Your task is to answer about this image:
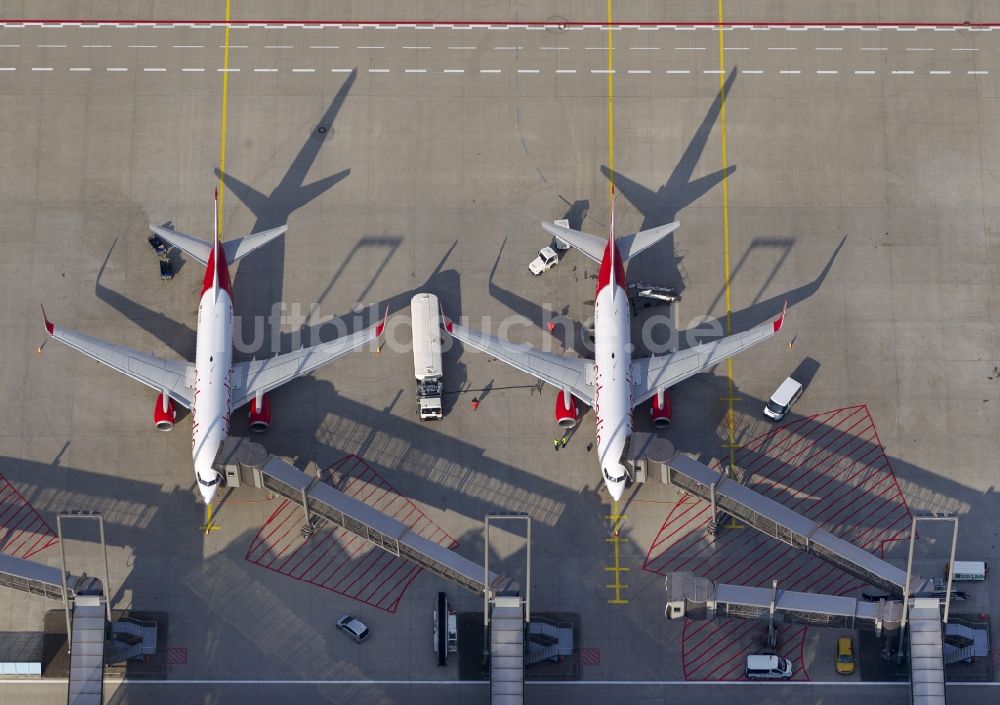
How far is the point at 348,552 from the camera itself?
340 ft

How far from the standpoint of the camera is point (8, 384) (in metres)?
107

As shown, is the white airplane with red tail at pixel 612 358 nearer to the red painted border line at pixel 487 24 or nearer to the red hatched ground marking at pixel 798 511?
the red hatched ground marking at pixel 798 511

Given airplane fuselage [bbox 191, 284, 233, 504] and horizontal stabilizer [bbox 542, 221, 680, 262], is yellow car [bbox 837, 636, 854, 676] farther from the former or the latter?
airplane fuselage [bbox 191, 284, 233, 504]

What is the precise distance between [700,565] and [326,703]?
33.0 metres

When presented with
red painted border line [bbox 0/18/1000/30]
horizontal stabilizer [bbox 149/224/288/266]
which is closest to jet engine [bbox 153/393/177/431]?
horizontal stabilizer [bbox 149/224/288/266]

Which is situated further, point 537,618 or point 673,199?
point 673,199

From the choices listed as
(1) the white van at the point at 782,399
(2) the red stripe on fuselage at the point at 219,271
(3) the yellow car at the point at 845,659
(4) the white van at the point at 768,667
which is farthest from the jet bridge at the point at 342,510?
(3) the yellow car at the point at 845,659

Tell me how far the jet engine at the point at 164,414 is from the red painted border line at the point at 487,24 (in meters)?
36.6

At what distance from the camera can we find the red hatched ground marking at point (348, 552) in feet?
337

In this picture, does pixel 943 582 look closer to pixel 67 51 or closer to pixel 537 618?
pixel 537 618

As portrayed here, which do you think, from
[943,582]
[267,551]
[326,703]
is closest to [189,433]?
[267,551]

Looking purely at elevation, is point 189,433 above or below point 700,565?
above

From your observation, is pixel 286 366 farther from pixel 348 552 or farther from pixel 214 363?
pixel 348 552

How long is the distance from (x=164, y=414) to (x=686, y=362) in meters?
44.5
